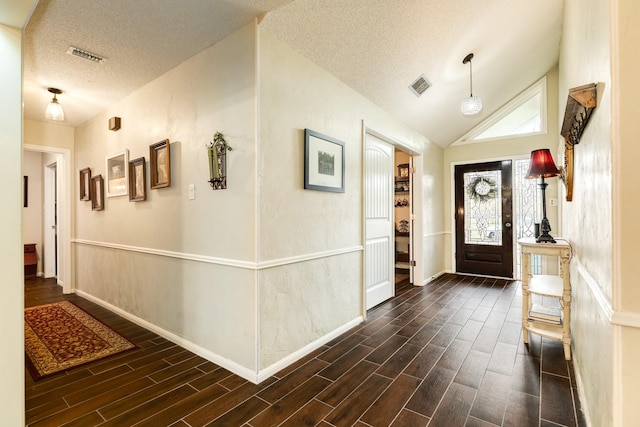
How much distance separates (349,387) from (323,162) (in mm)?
1706

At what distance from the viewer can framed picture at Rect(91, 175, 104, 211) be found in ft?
12.1

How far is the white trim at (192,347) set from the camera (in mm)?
2084

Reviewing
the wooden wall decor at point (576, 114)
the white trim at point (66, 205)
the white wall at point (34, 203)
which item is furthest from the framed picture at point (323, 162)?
the white wall at point (34, 203)

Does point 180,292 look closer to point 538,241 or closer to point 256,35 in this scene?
point 256,35

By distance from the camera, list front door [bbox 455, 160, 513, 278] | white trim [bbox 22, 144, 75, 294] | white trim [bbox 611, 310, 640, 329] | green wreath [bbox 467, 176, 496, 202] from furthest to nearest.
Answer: green wreath [bbox 467, 176, 496, 202] → front door [bbox 455, 160, 513, 278] → white trim [bbox 22, 144, 75, 294] → white trim [bbox 611, 310, 640, 329]

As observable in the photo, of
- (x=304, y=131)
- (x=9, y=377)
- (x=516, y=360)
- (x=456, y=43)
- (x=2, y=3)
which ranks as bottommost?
(x=516, y=360)

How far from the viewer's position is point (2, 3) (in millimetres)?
1322

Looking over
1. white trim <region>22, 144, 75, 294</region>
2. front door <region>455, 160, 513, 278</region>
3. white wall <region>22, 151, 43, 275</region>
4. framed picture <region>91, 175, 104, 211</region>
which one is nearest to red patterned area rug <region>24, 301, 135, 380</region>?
white trim <region>22, 144, 75, 294</region>

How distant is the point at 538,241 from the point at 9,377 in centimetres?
362

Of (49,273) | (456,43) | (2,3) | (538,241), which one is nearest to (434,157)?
(456,43)

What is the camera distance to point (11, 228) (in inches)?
56.7

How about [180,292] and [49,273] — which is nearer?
[180,292]

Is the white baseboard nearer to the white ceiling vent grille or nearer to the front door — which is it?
the front door

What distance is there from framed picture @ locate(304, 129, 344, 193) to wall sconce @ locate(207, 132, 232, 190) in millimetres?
617
